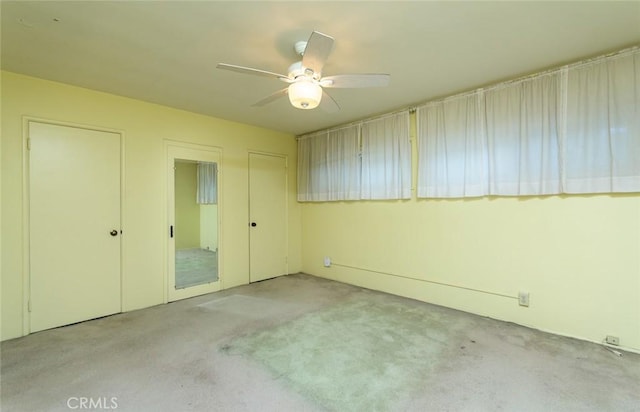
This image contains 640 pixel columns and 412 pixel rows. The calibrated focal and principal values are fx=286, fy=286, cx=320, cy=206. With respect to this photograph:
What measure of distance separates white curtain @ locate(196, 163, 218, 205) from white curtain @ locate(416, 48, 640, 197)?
9.55 feet

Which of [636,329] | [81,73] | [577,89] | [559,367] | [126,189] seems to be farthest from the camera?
[126,189]

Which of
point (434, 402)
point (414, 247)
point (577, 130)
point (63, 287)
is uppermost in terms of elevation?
point (577, 130)

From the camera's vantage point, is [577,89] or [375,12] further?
[577,89]

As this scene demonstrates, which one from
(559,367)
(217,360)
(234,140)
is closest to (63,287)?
(217,360)

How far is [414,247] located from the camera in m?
3.79

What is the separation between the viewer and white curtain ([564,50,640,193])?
2.35 m

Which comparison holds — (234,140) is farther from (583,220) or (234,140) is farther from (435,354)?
(583,220)

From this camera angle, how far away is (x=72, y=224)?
304cm

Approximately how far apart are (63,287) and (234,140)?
2.70m

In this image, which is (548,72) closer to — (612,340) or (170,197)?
(612,340)

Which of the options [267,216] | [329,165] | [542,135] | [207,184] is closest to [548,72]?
[542,135]

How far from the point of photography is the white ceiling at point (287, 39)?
1.88m

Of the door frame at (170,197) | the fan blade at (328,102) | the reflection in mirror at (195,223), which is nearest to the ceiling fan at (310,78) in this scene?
the fan blade at (328,102)

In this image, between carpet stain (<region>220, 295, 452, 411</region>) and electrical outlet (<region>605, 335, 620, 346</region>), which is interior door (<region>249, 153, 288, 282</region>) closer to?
carpet stain (<region>220, 295, 452, 411</region>)
